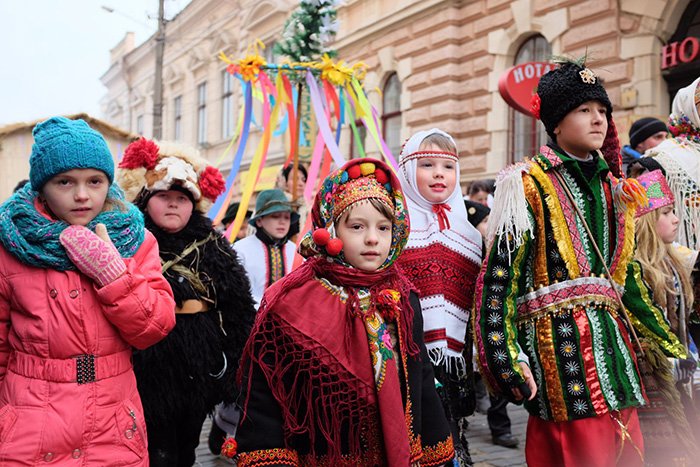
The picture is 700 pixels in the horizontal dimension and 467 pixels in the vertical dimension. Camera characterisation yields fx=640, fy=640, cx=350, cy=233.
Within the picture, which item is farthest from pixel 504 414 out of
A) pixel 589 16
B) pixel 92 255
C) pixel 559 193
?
pixel 589 16

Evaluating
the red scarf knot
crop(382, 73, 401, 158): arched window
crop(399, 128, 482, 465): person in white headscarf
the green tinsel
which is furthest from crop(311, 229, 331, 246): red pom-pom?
crop(382, 73, 401, 158): arched window

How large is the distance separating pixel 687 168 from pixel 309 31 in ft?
14.1

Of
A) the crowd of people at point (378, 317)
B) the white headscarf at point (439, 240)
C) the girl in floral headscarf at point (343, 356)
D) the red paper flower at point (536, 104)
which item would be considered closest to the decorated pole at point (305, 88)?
the white headscarf at point (439, 240)

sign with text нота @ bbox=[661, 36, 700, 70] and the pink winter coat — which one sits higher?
sign with text нота @ bbox=[661, 36, 700, 70]

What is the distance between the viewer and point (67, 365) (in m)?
A: 2.18

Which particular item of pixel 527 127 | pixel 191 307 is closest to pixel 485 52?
pixel 527 127

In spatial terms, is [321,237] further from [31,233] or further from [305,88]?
[305,88]

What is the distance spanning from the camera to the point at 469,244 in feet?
9.33

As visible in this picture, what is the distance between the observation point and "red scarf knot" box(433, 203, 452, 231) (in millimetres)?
2824

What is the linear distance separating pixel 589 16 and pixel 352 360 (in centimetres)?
854

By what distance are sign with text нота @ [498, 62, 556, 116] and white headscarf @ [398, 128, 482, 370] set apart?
5425 mm

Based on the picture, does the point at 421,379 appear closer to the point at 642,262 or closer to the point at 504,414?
the point at 642,262

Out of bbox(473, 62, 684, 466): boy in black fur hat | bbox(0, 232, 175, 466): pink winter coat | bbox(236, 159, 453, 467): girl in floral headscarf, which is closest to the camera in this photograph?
bbox(236, 159, 453, 467): girl in floral headscarf

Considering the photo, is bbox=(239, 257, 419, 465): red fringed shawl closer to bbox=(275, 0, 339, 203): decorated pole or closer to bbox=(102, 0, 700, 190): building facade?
bbox=(102, 0, 700, 190): building facade
